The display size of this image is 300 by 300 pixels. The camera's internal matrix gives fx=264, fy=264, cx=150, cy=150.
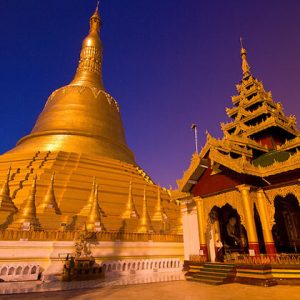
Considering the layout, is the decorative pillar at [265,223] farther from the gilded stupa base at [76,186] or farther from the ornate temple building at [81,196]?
the gilded stupa base at [76,186]

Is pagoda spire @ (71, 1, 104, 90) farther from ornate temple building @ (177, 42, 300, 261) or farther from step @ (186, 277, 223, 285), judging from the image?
step @ (186, 277, 223, 285)

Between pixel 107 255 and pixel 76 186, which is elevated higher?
pixel 76 186

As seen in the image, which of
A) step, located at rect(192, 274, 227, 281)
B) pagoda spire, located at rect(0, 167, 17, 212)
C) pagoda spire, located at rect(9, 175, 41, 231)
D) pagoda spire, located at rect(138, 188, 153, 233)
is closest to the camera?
step, located at rect(192, 274, 227, 281)

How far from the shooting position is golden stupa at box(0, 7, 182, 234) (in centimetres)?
1661

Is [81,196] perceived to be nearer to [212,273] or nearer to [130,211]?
[130,211]

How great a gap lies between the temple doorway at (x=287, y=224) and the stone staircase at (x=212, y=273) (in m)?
4.03

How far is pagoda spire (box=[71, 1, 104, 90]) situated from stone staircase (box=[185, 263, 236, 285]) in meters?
28.5

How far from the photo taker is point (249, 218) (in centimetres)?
1029

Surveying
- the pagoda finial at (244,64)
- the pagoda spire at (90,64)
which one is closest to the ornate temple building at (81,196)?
the pagoda spire at (90,64)

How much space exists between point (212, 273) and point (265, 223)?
2917 millimetres

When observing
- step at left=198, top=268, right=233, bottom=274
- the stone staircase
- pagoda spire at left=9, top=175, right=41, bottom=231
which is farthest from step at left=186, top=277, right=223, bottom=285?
pagoda spire at left=9, top=175, right=41, bottom=231

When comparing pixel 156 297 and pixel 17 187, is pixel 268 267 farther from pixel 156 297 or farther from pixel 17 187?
pixel 17 187

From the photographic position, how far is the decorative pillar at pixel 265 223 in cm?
1014

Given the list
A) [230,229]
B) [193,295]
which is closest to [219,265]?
[230,229]
